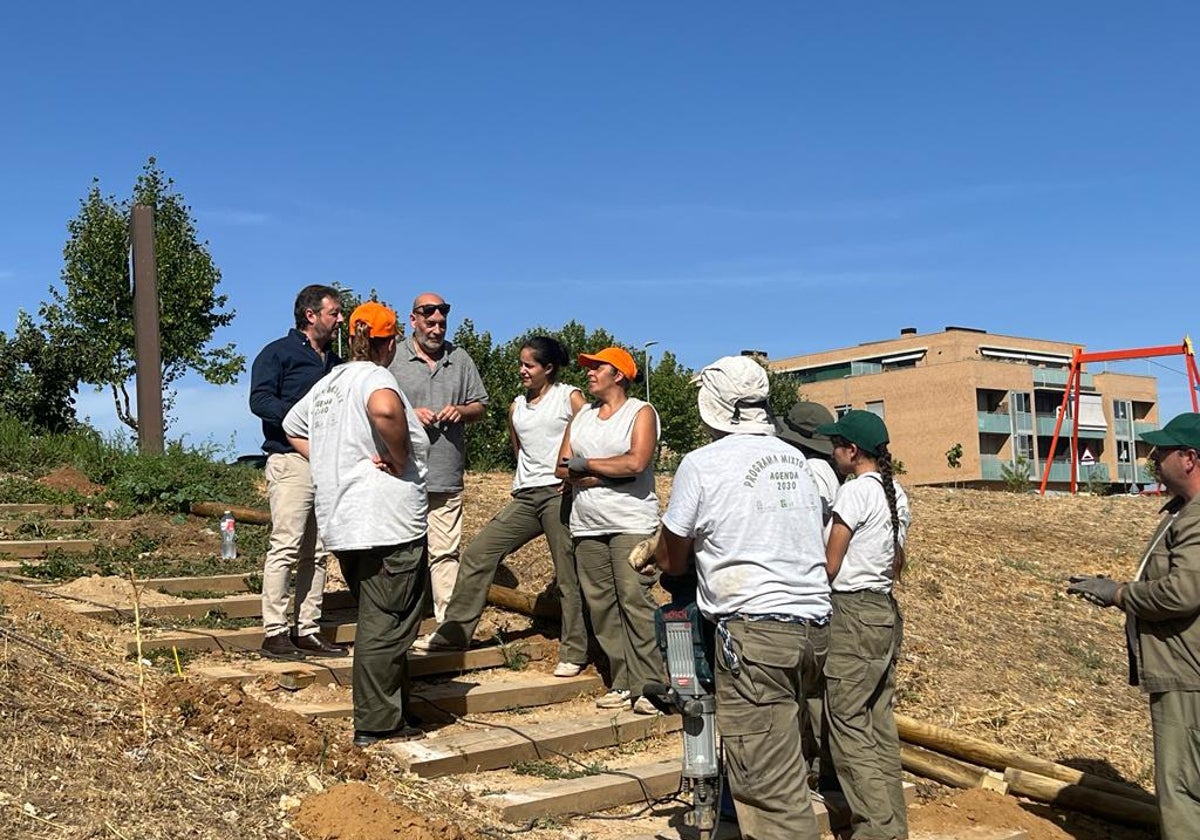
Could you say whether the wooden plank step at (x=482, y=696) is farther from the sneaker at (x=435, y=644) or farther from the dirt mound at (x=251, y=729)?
the dirt mound at (x=251, y=729)

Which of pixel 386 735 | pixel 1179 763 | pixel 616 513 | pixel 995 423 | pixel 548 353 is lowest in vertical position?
pixel 1179 763

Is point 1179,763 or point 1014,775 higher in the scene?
point 1179,763

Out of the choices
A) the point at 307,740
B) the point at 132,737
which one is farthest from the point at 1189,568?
the point at 132,737

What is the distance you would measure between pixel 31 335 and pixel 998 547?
1801 cm

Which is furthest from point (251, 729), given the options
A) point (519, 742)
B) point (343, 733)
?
point (519, 742)

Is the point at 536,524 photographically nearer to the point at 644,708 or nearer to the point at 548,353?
the point at 548,353

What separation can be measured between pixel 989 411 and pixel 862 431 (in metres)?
66.8

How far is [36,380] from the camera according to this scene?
67.8 feet

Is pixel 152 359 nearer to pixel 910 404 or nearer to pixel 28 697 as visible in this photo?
pixel 28 697

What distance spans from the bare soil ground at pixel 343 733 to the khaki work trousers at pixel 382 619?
224 mm

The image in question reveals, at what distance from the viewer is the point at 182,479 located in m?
11.5

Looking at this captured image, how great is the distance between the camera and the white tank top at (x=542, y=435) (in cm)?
703

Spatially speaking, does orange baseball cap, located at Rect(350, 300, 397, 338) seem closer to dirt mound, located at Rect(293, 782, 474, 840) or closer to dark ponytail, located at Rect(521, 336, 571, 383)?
dark ponytail, located at Rect(521, 336, 571, 383)

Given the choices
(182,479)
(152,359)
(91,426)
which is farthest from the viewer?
(91,426)
